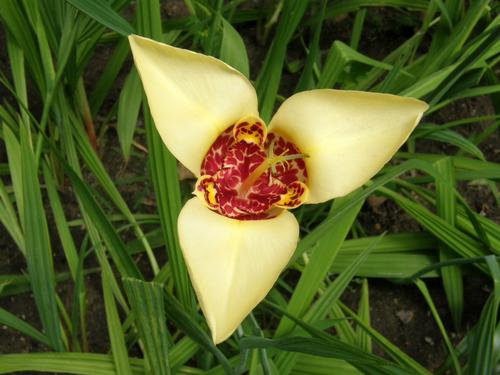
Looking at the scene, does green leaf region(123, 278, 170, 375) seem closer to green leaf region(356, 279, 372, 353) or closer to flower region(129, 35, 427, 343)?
flower region(129, 35, 427, 343)

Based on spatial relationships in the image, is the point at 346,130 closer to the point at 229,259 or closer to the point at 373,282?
the point at 229,259


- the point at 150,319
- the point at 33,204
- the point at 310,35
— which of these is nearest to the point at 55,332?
the point at 33,204

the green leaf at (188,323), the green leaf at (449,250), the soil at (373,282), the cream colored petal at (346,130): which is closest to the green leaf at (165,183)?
the green leaf at (188,323)

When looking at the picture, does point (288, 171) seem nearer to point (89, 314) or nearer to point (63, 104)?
point (63, 104)

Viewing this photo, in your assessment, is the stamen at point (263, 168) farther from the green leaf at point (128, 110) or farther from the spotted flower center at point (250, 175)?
the green leaf at point (128, 110)

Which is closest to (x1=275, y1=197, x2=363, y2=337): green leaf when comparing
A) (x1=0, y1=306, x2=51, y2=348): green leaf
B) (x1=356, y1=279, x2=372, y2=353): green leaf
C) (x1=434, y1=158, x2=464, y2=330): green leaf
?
(x1=356, y1=279, x2=372, y2=353): green leaf
